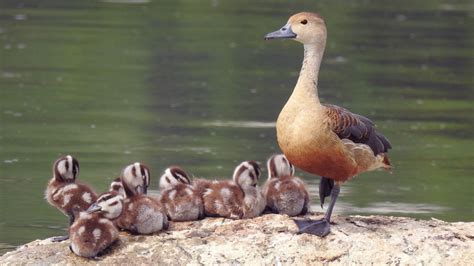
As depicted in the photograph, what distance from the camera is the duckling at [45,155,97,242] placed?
36.0ft

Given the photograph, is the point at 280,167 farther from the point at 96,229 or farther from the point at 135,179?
the point at 96,229

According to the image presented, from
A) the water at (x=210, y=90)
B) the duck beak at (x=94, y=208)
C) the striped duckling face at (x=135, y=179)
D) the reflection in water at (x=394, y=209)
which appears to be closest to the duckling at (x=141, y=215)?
the striped duckling face at (x=135, y=179)

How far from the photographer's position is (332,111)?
35.2ft

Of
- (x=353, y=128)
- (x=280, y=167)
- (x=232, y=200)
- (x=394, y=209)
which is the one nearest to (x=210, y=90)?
(x=394, y=209)

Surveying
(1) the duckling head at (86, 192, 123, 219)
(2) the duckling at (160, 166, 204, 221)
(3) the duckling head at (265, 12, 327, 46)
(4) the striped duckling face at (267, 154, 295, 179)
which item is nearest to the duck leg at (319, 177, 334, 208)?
(4) the striped duckling face at (267, 154, 295, 179)

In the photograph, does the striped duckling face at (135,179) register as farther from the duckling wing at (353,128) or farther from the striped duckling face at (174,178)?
the duckling wing at (353,128)

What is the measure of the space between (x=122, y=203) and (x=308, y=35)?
6.18 feet

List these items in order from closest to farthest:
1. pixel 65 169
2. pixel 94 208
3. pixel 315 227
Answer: pixel 94 208, pixel 315 227, pixel 65 169

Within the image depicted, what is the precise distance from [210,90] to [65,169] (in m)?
10.7

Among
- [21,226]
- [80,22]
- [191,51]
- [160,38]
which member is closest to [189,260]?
[21,226]

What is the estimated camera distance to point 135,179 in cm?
1095

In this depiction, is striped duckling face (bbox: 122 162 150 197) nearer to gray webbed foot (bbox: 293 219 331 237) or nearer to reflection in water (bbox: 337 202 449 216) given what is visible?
gray webbed foot (bbox: 293 219 331 237)

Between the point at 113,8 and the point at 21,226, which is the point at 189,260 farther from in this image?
the point at 113,8

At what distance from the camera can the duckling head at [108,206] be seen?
10.3 m
